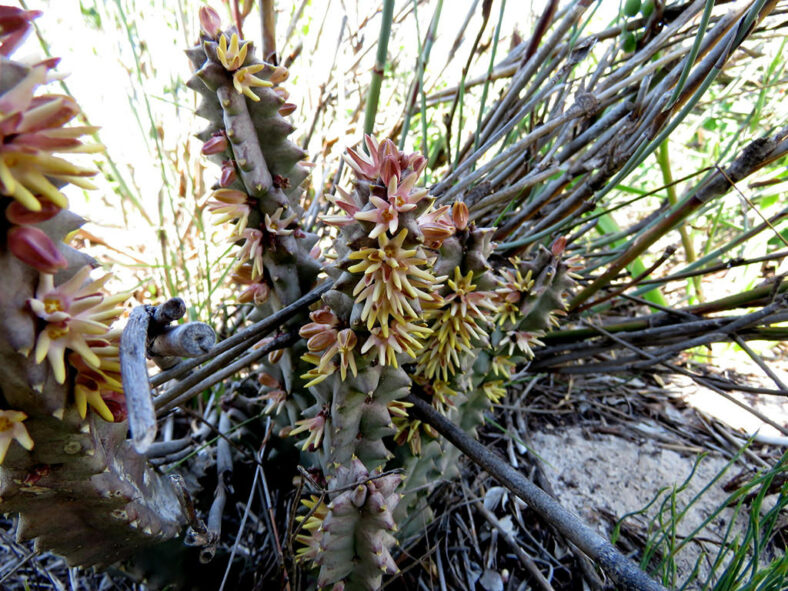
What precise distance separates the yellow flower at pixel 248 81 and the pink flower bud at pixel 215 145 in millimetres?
71

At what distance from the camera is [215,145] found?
729 millimetres

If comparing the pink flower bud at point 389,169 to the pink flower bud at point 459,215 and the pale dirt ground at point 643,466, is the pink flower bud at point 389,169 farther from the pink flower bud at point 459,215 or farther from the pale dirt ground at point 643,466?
the pale dirt ground at point 643,466

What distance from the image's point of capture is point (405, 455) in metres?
0.93

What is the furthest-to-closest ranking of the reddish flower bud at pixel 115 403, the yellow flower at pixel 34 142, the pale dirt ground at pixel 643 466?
the pale dirt ground at pixel 643 466 < the reddish flower bud at pixel 115 403 < the yellow flower at pixel 34 142

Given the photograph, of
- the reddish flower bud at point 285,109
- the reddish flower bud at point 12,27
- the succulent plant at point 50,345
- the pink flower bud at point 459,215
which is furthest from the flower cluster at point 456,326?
the reddish flower bud at point 12,27

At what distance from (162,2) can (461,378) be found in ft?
5.29

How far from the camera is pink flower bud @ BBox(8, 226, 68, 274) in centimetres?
44

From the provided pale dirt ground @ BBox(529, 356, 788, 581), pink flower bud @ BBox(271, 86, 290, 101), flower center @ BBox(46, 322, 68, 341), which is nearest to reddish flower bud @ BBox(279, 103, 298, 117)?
pink flower bud @ BBox(271, 86, 290, 101)

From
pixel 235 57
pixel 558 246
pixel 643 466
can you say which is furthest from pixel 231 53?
pixel 643 466

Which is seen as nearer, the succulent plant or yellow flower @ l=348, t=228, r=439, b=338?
the succulent plant

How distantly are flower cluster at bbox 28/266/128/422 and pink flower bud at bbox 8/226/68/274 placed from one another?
4cm

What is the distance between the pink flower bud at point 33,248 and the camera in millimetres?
436

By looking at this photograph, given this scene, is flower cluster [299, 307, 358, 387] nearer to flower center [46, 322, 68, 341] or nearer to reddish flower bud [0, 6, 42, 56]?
flower center [46, 322, 68, 341]

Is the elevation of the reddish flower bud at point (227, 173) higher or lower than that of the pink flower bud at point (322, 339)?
higher
